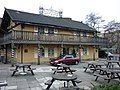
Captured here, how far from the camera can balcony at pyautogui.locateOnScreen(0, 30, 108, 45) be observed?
70.2ft

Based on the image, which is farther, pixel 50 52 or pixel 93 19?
pixel 93 19

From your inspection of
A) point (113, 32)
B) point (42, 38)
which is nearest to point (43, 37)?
point (42, 38)

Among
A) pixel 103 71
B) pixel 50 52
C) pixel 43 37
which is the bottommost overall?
pixel 103 71

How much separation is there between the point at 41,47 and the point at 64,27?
244 inches

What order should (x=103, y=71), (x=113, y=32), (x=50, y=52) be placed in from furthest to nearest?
1. (x=113, y=32)
2. (x=50, y=52)
3. (x=103, y=71)

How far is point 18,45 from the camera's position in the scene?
24234mm

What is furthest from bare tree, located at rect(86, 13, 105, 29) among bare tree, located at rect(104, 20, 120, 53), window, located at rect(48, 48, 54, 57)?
window, located at rect(48, 48, 54, 57)

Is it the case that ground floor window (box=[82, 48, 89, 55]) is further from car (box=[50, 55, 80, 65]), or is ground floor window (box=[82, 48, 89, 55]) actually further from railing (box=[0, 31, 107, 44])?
car (box=[50, 55, 80, 65])

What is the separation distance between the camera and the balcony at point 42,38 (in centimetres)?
2141

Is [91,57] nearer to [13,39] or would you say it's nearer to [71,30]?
[71,30]

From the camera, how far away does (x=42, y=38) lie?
78.7 ft

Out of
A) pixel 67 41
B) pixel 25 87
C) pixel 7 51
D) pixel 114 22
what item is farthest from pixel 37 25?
pixel 114 22

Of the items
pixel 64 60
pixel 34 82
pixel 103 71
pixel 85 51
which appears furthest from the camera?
pixel 85 51

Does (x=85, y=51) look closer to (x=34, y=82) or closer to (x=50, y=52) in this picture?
(x=50, y=52)
